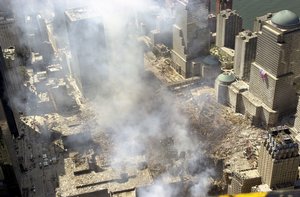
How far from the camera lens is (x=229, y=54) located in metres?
134

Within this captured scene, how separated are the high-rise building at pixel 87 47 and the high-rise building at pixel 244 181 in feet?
161

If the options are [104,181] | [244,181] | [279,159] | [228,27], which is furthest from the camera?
[228,27]

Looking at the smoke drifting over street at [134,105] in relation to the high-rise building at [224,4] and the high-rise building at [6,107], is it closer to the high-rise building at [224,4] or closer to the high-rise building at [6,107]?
the high-rise building at [6,107]

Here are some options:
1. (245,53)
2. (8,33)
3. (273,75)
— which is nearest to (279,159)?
(273,75)

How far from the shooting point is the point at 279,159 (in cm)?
8350

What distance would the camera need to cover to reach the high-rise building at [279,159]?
82688 millimetres

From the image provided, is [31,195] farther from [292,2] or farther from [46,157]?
[292,2]

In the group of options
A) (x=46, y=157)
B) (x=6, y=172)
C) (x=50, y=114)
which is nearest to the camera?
(x=6, y=172)

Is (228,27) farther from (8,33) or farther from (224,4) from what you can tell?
(8,33)

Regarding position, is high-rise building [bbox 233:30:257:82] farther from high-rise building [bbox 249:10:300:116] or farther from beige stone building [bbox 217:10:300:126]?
high-rise building [bbox 249:10:300:116]

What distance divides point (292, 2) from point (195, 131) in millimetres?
78756

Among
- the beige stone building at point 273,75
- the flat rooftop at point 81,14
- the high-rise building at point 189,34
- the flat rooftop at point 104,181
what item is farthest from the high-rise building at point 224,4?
the flat rooftop at point 104,181

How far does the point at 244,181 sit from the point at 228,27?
60.9 m

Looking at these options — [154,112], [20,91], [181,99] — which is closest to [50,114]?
[20,91]
